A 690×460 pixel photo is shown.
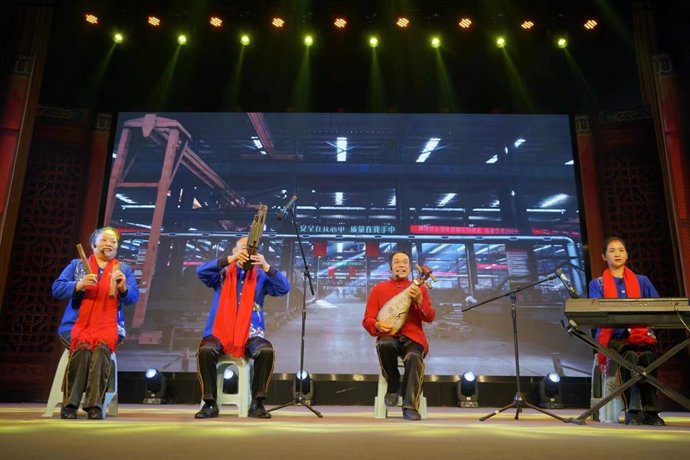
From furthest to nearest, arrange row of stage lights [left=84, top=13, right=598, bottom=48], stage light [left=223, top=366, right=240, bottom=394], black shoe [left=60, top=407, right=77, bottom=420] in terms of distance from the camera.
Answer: row of stage lights [left=84, top=13, right=598, bottom=48] < stage light [left=223, top=366, right=240, bottom=394] < black shoe [left=60, top=407, right=77, bottom=420]

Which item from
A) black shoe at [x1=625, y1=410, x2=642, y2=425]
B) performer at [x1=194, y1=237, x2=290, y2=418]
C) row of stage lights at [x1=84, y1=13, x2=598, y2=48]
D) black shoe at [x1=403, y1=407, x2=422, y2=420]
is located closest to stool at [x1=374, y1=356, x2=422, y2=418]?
black shoe at [x1=403, y1=407, x2=422, y2=420]

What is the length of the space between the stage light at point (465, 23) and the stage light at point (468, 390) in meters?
3.27

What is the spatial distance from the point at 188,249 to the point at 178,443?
3.20 m

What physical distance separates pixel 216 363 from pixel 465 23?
12.7 ft

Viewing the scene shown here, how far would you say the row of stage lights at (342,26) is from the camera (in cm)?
464

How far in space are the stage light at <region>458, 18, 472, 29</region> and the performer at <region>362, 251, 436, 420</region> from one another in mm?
2700

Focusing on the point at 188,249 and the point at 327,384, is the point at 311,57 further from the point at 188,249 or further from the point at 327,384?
the point at 327,384

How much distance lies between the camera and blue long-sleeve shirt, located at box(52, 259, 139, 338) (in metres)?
2.81

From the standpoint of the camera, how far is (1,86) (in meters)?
4.65

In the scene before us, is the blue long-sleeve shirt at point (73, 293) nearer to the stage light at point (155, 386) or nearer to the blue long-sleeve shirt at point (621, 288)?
the stage light at point (155, 386)

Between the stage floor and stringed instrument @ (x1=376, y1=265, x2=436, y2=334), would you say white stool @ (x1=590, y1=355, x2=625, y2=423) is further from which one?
stringed instrument @ (x1=376, y1=265, x2=436, y2=334)

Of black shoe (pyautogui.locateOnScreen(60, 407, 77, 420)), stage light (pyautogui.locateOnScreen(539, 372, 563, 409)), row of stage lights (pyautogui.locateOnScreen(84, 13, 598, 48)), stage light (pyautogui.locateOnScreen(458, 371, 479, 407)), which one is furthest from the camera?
row of stage lights (pyautogui.locateOnScreen(84, 13, 598, 48))

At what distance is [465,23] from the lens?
4699 mm

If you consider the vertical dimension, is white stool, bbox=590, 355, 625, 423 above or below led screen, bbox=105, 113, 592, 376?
below
